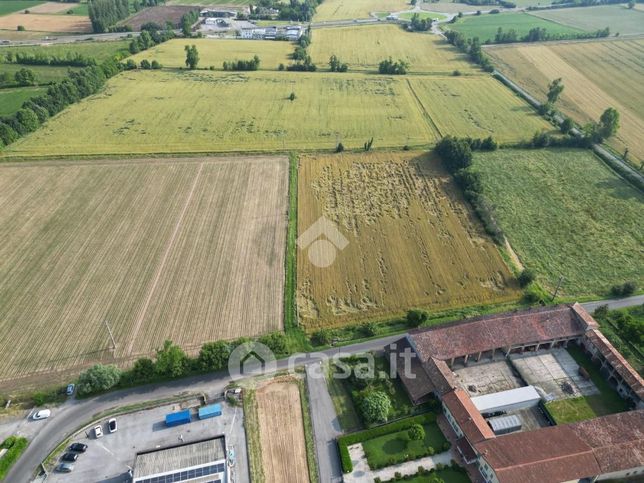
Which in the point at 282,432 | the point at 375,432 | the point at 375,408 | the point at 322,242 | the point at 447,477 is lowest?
the point at 447,477

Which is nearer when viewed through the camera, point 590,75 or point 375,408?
point 375,408

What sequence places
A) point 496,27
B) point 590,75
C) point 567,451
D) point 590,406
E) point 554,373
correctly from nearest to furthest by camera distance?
point 567,451, point 590,406, point 554,373, point 590,75, point 496,27

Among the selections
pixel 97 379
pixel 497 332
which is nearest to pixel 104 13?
pixel 97 379

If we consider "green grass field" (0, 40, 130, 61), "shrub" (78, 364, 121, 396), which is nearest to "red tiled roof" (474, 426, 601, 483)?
"shrub" (78, 364, 121, 396)

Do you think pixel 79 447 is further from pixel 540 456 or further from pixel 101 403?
pixel 540 456

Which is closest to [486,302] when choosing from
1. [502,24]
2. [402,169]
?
[402,169]
